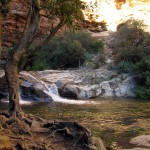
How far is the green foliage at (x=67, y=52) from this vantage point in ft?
119

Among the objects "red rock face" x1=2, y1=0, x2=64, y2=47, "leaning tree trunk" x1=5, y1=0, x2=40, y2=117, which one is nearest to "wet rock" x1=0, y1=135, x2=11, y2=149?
"leaning tree trunk" x1=5, y1=0, x2=40, y2=117

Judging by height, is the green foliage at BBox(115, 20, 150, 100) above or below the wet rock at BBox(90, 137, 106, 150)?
above

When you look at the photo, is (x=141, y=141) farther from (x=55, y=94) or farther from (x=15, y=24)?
(x=15, y=24)

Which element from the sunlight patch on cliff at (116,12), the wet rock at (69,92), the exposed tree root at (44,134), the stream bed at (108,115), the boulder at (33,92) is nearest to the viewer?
the exposed tree root at (44,134)

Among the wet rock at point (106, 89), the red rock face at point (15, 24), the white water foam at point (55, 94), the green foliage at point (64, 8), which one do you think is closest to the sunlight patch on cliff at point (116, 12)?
the red rock face at point (15, 24)

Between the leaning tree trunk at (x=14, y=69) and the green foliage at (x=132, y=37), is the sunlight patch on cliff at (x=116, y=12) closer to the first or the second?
the green foliage at (x=132, y=37)

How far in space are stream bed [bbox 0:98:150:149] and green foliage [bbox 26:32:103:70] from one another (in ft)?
32.7

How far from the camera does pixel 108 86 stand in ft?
96.5

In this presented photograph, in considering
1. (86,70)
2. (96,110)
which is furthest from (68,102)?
(86,70)

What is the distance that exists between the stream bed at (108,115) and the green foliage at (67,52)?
998 centimetres

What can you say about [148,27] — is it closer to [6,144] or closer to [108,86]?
[108,86]

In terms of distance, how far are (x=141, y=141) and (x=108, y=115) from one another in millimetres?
6753

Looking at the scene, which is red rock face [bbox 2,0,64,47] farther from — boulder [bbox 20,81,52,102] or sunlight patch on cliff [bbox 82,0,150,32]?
boulder [bbox 20,81,52,102]

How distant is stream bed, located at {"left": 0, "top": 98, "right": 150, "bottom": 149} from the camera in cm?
1468
